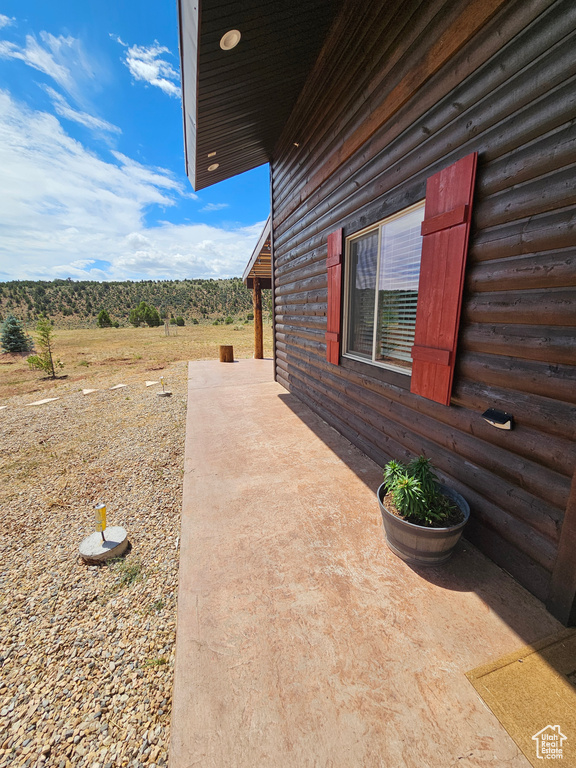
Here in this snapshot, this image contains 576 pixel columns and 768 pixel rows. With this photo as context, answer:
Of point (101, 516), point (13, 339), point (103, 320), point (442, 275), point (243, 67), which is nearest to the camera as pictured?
point (442, 275)

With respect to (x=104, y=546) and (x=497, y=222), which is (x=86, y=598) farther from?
(x=497, y=222)

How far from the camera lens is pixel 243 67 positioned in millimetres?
3053

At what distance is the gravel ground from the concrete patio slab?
226 mm

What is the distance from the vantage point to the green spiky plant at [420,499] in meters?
1.74

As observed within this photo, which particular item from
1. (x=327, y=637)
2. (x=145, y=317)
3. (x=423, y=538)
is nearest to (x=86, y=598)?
(x=327, y=637)

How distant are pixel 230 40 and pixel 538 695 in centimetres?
460

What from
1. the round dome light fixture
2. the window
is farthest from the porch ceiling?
the window

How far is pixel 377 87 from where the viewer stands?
260cm

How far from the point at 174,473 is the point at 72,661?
1.94 meters

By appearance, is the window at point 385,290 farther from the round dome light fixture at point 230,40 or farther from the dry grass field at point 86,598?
the dry grass field at point 86,598

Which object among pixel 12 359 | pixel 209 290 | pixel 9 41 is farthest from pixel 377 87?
pixel 209 290

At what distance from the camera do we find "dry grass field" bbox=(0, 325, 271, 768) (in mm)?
1224

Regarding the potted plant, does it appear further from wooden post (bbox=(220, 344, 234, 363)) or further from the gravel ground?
wooden post (bbox=(220, 344, 234, 363))

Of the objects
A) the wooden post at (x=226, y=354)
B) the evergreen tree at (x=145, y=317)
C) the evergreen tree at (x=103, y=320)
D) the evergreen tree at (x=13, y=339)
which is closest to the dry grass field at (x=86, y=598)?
the wooden post at (x=226, y=354)
